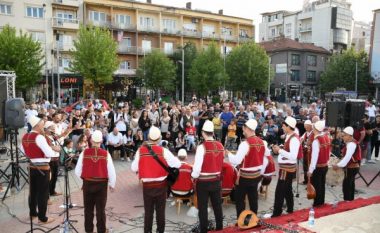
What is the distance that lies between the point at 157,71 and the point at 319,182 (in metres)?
32.0

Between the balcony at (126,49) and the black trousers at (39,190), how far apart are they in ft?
124

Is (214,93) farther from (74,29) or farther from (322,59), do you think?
(322,59)

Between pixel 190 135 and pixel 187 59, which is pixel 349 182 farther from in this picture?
pixel 187 59

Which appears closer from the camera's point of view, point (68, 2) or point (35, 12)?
point (35, 12)

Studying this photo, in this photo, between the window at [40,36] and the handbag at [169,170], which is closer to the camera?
the handbag at [169,170]

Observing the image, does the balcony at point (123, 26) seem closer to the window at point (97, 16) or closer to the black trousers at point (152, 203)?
the window at point (97, 16)

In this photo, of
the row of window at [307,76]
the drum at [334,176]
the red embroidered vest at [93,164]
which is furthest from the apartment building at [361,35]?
the red embroidered vest at [93,164]

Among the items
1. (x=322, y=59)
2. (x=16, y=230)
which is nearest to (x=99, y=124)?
(x=16, y=230)

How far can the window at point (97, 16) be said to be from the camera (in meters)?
41.1

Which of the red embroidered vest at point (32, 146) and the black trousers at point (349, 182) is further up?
the red embroidered vest at point (32, 146)

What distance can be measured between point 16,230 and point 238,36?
4999 cm

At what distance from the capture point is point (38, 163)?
22.0 ft

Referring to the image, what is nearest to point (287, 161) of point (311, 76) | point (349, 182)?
point (349, 182)

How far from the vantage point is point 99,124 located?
43.9ft
